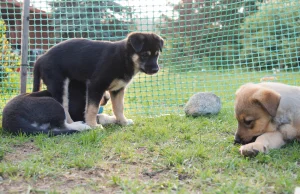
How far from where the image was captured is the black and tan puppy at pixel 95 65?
5125mm

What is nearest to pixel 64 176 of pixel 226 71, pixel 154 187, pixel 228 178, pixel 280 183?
pixel 154 187

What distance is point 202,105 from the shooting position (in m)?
5.89

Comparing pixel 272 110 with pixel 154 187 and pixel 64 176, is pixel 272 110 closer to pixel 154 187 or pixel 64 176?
pixel 154 187

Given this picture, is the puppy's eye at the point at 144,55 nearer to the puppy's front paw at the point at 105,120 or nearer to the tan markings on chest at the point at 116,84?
the tan markings on chest at the point at 116,84

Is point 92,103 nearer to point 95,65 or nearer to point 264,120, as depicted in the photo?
point 95,65

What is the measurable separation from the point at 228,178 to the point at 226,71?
24.3 feet

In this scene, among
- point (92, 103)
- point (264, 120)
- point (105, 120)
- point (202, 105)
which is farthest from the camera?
point (202, 105)

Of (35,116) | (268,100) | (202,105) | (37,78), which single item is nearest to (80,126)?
(35,116)

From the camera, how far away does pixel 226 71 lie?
10.1 metres

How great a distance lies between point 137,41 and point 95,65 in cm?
75

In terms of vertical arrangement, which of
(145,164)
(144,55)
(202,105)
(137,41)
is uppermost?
(137,41)

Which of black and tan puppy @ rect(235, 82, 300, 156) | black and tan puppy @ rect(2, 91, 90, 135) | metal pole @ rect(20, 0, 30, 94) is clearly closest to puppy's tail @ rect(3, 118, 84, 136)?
black and tan puppy @ rect(2, 91, 90, 135)

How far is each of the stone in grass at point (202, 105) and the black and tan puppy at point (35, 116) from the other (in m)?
2.00

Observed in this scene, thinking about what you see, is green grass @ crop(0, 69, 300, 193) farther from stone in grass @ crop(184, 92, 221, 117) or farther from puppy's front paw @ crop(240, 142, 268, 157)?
stone in grass @ crop(184, 92, 221, 117)
